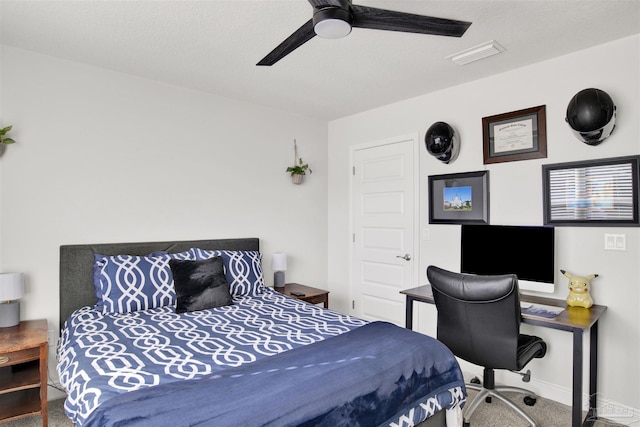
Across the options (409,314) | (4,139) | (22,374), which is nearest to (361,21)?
(409,314)

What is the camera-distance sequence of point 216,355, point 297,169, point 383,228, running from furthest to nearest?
point 297,169
point 383,228
point 216,355

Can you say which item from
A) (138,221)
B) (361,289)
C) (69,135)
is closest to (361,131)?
(361,289)

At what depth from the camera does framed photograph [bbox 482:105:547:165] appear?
290 centimetres

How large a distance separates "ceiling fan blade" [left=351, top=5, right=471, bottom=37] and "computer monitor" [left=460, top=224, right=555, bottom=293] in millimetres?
1605

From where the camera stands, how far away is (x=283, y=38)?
8.33 feet

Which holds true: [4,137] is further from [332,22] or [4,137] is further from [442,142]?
[442,142]

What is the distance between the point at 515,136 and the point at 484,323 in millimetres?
1579

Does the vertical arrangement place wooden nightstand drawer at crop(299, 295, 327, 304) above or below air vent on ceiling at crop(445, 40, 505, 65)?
below

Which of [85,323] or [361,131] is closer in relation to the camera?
[85,323]

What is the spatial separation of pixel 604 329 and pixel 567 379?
0.47 meters

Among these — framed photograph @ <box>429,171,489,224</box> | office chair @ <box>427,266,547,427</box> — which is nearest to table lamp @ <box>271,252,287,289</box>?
framed photograph @ <box>429,171,489,224</box>

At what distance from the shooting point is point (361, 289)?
4.27 m

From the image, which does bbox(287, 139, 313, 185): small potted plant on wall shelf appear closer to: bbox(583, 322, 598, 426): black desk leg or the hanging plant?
the hanging plant

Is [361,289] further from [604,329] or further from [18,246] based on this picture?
[18,246]
